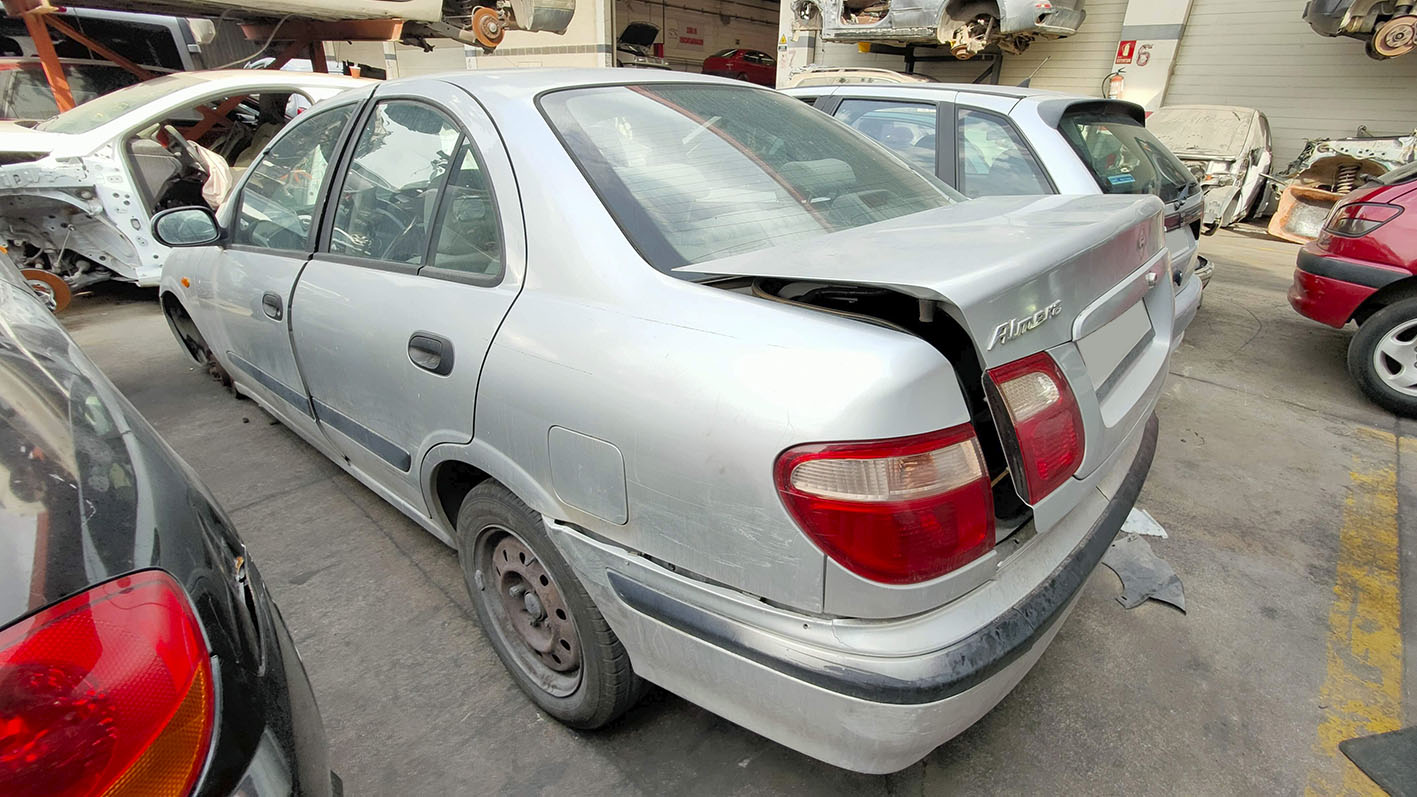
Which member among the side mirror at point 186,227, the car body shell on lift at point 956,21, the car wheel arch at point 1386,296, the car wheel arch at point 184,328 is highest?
the car body shell on lift at point 956,21

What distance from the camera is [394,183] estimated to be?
7.06 ft

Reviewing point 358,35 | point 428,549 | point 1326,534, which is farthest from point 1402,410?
point 358,35

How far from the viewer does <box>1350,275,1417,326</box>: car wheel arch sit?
3785 millimetres

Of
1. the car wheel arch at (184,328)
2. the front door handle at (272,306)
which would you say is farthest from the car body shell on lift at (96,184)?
the front door handle at (272,306)

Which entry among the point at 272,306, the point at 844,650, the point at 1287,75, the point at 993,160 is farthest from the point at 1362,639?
the point at 1287,75

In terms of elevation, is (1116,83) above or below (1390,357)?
above

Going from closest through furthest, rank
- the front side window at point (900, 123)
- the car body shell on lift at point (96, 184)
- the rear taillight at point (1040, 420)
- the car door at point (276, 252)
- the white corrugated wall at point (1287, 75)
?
the rear taillight at point (1040, 420), the car door at point (276, 252), the front side window at point (900, 123), the car body shell on lift at point (96, 184), the white corrugated wall at point (1287, 75)

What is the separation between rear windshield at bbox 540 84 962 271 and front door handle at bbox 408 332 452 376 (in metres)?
0.57

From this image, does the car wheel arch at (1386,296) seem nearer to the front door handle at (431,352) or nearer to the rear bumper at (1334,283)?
the rear bumper at (1334,283)

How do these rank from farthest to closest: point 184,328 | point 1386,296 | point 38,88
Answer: point 38,88 → point 184,328 → point 1386,296

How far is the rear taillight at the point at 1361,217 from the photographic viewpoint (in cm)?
379

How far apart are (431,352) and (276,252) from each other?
4.08 feet

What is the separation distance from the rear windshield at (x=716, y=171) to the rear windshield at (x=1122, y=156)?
1619 millimetres

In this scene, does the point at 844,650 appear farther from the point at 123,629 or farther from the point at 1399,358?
the point at 1399,358
